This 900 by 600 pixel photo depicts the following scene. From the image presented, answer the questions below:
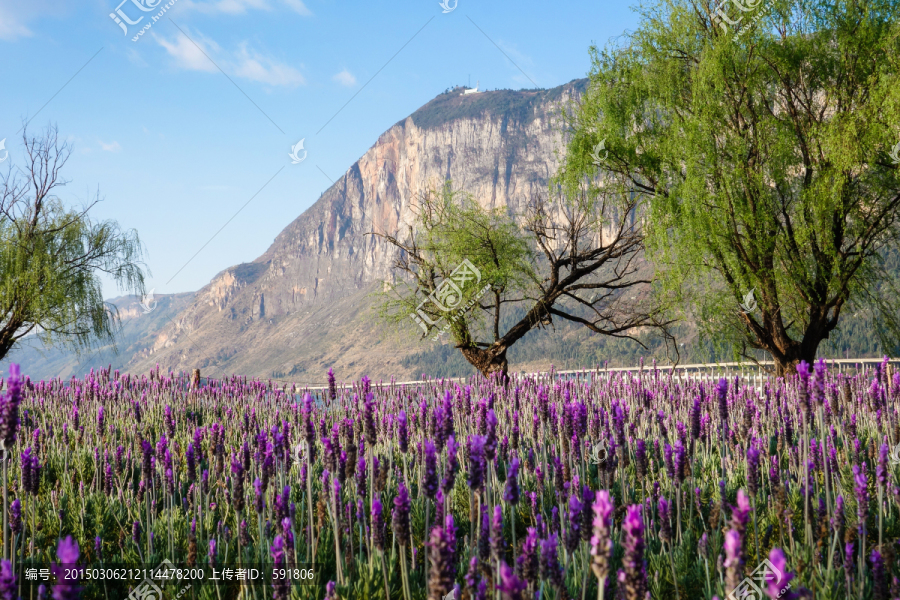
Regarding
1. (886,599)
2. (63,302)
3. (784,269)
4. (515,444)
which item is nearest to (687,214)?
(784,269)

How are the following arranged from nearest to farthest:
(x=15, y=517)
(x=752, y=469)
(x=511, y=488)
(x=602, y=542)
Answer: (x=602, y=542)
(x=511, y=488)
(x=15, y=517)
(x=752, y=469)

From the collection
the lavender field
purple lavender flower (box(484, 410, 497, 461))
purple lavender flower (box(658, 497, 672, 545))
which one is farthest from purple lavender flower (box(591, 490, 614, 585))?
purple lavender flower (box(658, 497, 672, 545))

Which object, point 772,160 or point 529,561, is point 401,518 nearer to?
point 529,561

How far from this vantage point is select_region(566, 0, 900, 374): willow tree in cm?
1160

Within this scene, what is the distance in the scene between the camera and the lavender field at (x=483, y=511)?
2.13m

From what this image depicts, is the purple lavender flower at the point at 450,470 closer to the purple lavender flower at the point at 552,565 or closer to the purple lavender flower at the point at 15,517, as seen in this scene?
the purple lavender flower at the point at 552,565

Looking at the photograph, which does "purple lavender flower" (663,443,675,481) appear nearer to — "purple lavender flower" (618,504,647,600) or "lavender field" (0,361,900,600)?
"lavender field" (0,361,900,600)

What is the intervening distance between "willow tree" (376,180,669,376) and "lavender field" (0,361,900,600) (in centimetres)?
926

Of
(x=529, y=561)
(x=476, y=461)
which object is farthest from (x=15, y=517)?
(x=529, y=561)

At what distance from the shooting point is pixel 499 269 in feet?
52.2

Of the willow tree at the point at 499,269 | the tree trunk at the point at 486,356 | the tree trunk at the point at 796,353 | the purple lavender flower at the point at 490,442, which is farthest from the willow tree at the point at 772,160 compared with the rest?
the purple lavender flower at the point at 490,442

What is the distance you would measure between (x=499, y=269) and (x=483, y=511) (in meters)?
13.7

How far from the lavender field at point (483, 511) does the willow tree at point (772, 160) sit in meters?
6.27

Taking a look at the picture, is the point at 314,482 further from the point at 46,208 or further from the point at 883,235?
the point at 46,208
